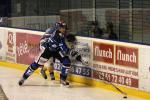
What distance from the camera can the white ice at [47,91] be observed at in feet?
37.1

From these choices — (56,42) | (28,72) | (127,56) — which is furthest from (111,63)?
(28,72)

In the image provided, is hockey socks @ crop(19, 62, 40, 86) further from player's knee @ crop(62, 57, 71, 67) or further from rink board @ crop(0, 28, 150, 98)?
rink board @ crop(0, 28, 150, 98)

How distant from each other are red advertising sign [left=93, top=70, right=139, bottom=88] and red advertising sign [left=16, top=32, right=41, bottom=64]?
2291 mm

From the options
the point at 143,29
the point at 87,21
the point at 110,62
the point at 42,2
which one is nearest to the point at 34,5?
the point at 42,2

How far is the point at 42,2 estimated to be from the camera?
56.8 ft

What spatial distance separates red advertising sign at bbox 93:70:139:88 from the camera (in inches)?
446

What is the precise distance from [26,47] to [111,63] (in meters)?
3.16

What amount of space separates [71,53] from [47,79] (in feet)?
3.67

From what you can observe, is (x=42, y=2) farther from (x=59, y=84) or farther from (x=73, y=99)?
(x=73, y=99)

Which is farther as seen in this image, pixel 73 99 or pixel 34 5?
pixel 34 5

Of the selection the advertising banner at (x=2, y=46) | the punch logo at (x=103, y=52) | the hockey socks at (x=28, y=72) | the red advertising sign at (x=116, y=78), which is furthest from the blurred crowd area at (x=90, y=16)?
the hockey socks at (x=28, y=72)

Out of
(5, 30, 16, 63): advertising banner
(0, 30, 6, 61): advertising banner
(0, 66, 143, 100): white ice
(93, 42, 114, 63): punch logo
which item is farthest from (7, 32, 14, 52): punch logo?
(93, 42, 114, 63): punch logo

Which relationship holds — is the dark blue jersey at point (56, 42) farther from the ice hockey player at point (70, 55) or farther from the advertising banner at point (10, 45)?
the advertising banner at point (10, 45)

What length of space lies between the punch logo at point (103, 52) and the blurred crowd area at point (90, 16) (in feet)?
1.61
